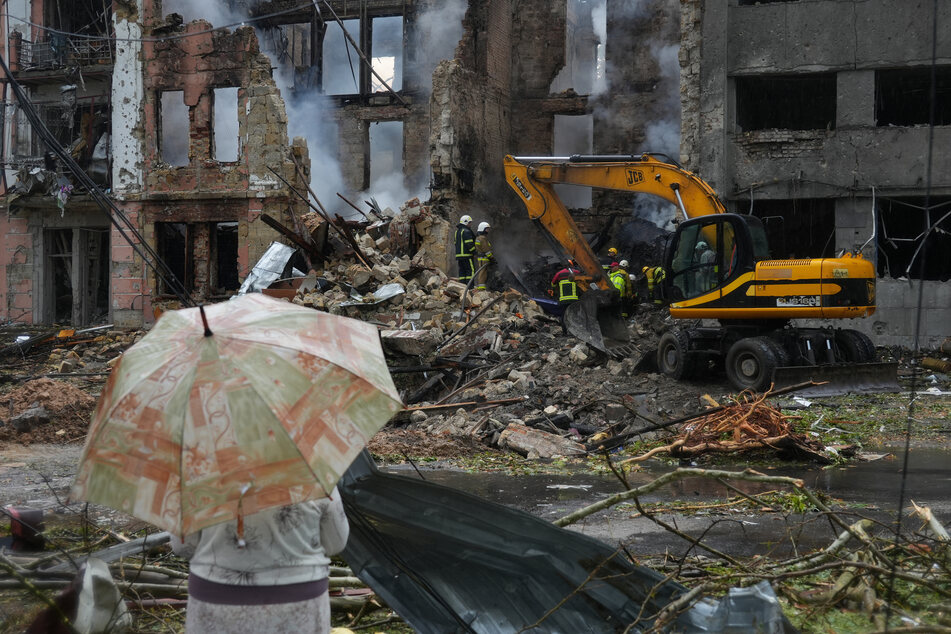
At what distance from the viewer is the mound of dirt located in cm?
1113

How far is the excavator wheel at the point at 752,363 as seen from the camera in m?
12.2

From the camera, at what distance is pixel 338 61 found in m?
38.6

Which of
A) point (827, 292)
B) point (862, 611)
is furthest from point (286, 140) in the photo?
point (862, 611)

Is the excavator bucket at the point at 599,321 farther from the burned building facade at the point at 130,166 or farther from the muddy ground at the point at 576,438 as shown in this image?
the burned building facade at the point at 130,166

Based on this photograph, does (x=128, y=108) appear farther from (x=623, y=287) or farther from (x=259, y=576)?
(x=259, y=576)

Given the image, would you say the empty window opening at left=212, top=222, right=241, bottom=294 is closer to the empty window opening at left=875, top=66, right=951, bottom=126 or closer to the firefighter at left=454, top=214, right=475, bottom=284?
the firefighter at left=454, top=214, right=475, bottom=284

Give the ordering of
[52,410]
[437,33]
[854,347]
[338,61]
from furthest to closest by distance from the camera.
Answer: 1. [338,61]
2. [437,33]
3. [854,347]
4. [52,410]

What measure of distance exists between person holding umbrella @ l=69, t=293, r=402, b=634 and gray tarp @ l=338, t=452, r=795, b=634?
0.83 meters

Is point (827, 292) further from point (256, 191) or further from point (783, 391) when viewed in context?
point (256, 191)

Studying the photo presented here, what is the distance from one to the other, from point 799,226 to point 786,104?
9.56ft

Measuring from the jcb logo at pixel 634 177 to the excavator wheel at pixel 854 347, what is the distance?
12.5 feet

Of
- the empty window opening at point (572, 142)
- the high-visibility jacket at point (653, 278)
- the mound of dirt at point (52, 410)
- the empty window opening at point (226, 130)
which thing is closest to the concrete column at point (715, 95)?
the high-visibility jacket at point (653, 278)

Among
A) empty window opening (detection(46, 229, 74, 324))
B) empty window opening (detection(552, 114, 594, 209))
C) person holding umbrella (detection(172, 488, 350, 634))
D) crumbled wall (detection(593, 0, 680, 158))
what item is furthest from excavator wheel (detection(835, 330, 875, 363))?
empty window opening (detection(46, 229, 74, 324))

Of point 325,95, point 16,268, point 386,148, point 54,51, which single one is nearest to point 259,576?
point 16,268
